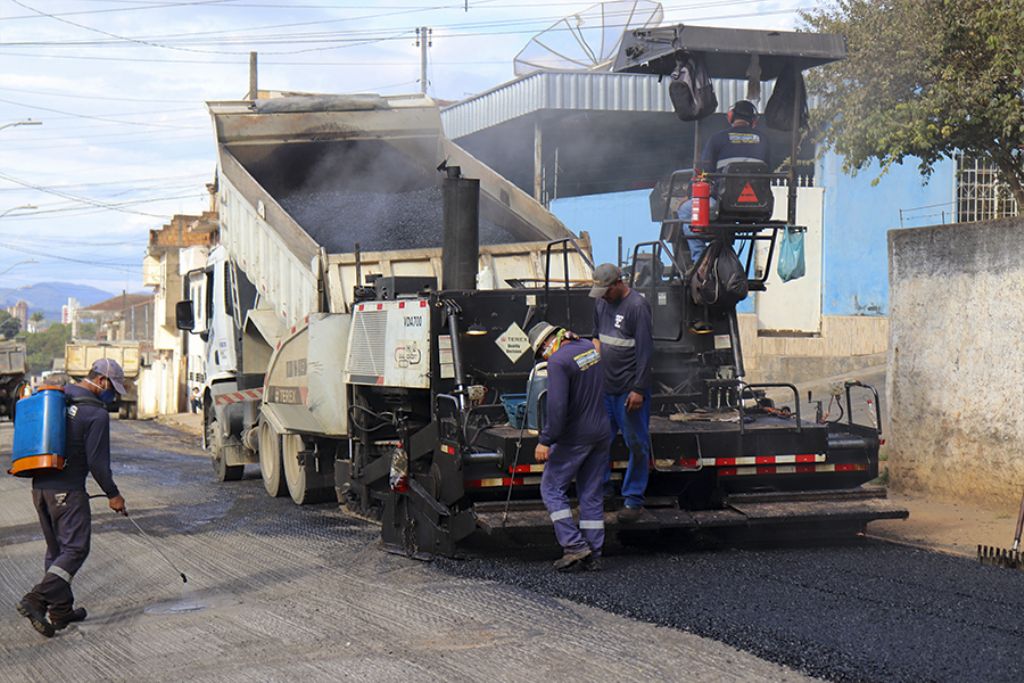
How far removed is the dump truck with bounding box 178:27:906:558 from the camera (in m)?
8.52

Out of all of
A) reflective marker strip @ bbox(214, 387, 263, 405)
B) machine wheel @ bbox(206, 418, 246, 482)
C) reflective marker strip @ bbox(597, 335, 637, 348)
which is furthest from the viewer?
machine wheel @ bbox(206, 418, 246, 482)

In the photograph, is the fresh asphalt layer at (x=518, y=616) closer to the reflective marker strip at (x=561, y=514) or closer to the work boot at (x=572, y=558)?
the work boot at (x=572, y=558)

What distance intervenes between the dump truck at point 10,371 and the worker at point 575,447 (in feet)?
104

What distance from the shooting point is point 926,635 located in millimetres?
6047

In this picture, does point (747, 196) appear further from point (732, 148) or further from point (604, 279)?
point (604, 279)

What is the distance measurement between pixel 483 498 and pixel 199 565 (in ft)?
6.82

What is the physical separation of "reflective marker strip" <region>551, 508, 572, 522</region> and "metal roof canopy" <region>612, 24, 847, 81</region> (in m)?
3.36

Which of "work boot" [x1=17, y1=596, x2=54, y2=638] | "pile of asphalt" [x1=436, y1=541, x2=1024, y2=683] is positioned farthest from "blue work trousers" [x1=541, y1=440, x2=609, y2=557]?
"work boot" [x1=17, y1=596, x2=54, y2=638]

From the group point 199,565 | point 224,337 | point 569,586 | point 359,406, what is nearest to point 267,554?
point 199,565

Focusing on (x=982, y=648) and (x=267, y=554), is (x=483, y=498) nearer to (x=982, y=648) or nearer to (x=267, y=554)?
(x=267, y=554)

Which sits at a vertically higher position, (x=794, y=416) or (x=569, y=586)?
(x=794, y=416)

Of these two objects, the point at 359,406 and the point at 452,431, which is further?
the point at 359,406

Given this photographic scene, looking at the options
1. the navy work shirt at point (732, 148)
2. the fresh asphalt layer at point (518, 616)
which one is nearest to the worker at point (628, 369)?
the fresh asphalt layer at point (518, 616)

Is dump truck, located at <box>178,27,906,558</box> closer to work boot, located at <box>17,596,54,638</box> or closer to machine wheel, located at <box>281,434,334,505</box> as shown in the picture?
machine wheel, located at <box>281,434,334,505</box>
